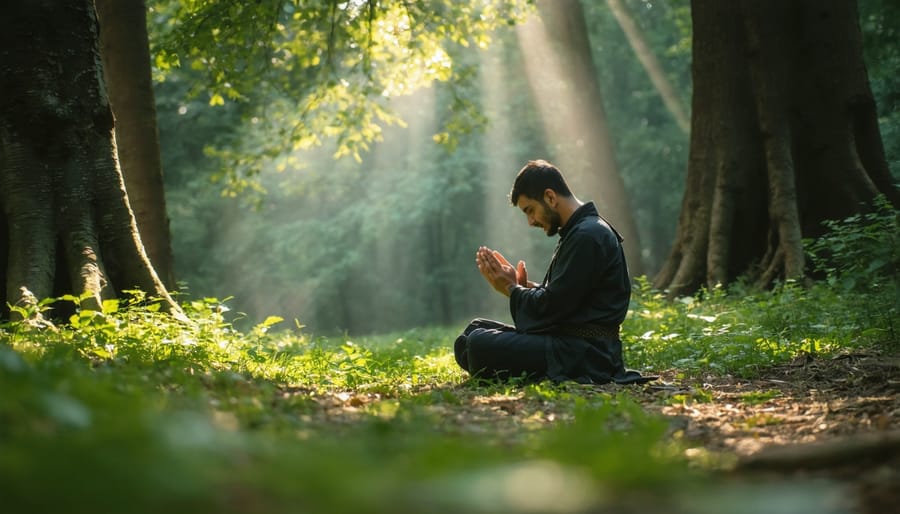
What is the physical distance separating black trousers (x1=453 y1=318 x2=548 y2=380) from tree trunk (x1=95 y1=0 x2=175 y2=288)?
4.45 m

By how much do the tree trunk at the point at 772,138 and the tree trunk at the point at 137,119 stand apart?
6.92 metres

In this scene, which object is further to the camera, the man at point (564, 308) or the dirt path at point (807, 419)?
the man at point (564, 308)

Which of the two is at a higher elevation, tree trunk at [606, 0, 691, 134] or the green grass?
tree trunk at [606, 0, 691, 134]

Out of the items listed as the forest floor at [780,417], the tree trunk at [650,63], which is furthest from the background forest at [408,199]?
the forest floor at [780,417]

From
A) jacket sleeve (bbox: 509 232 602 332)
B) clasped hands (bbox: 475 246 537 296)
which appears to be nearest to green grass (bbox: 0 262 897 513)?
jacket sleeve (bbox: 509 232 602 332)

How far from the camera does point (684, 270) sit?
11.1m

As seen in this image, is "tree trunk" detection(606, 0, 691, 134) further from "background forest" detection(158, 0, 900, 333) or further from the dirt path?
the dirt path

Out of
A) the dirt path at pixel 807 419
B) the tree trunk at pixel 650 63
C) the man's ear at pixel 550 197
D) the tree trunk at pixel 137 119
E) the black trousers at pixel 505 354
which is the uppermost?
the tree trunk at pixel 650 63

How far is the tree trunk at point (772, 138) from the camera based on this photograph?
953 centimetres

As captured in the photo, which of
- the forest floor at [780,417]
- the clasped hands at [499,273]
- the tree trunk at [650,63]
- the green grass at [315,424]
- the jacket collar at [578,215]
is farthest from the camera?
the tree trunk at [650,63]

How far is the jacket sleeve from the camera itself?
17.6 ft

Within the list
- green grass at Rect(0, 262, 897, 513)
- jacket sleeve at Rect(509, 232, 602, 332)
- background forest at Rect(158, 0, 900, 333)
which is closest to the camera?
green grass at Rect(0, 262, 897, 513)

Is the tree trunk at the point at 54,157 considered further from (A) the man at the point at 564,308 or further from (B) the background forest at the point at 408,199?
(B) the background forest at the point at 408,199

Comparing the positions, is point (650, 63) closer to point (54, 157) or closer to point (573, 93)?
point (573, 93)
